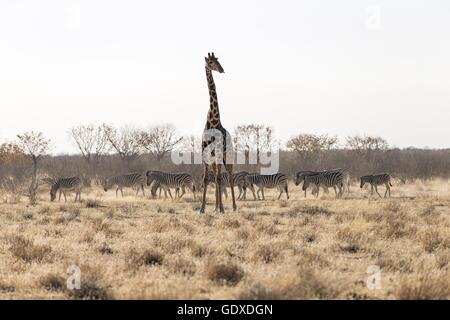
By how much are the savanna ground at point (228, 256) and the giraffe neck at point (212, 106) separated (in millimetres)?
2900

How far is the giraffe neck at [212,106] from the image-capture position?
56.4 ft

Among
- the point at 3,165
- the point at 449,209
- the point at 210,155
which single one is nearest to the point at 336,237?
the point at 210,155

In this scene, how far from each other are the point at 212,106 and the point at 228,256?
8685mm

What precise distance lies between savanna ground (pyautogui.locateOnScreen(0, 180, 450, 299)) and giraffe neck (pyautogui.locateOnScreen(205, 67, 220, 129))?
290 centimetres

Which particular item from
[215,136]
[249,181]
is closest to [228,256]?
[215,136]

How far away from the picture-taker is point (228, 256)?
9.24 m

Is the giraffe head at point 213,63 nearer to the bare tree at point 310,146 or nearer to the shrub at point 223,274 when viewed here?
the shrub at point 223,274

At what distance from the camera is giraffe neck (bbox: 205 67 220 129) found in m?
17.2

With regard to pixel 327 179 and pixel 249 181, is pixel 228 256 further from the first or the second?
pixel 327 179

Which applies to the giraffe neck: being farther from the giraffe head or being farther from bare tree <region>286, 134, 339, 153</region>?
bare tree <region>286, 134, 339, 153</region>

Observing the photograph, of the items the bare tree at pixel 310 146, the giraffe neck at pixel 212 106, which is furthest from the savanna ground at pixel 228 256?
the bare tree at pixel 310 146

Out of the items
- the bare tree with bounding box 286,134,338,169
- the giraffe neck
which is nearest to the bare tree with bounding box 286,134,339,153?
the bare tree with bounding box 286,134,338,169

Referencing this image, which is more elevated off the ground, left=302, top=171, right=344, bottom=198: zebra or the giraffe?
the giraffe

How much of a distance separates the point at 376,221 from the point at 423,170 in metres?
27.0
